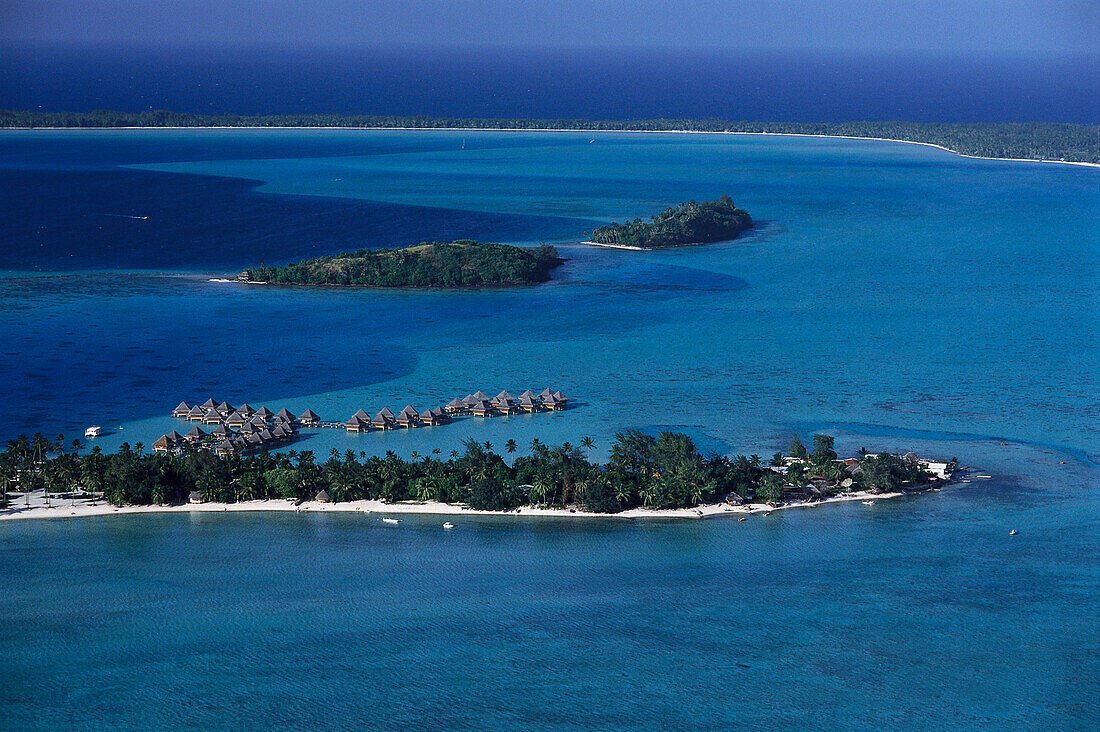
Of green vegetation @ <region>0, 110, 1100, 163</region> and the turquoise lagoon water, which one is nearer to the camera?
the turquoise lagoon water

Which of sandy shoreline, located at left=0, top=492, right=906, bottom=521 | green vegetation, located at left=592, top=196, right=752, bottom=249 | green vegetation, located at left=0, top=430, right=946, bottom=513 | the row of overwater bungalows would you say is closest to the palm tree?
green vegetation, located at left=0, top=430, right=946, bottom=513

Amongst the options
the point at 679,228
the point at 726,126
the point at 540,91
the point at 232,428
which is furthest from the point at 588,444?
the point at 540,91

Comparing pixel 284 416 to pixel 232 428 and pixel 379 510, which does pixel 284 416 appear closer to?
pixel 232 428

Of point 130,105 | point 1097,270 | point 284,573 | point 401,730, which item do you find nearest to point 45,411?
point 284,573

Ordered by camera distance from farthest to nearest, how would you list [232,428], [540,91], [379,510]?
[540,91], [232,428], [379,510]

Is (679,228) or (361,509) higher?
(679,228)

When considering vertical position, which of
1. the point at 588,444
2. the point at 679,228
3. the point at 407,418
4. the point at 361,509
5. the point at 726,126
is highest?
the point at 726,126

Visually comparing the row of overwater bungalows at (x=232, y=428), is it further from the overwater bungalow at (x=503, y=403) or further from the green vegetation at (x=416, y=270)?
the green vegetation at (x=416, y=270)

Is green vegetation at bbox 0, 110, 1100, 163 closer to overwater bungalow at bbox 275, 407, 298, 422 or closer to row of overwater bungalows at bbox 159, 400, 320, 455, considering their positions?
overwater bungalow at bbox 275, 407, 298, 422
